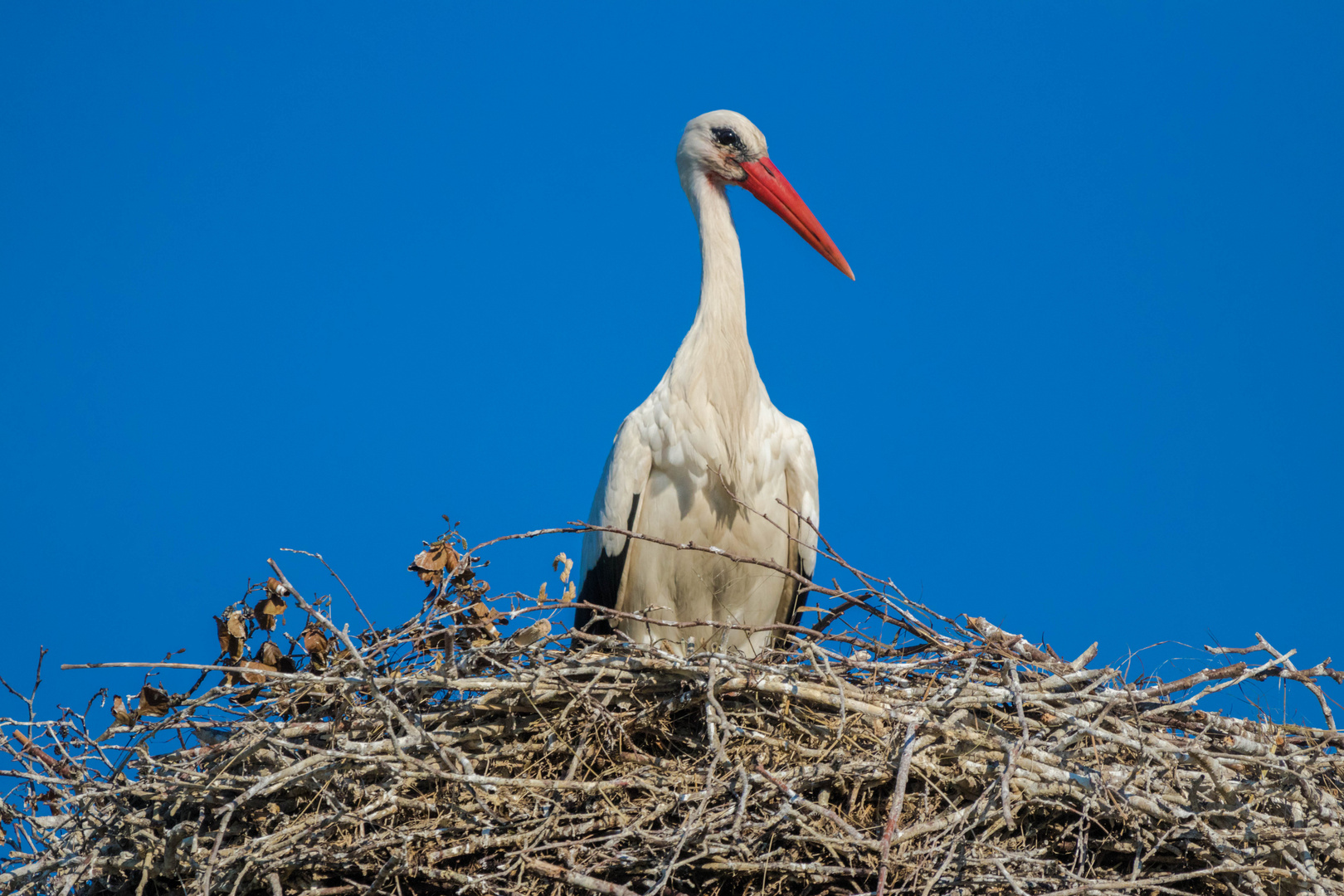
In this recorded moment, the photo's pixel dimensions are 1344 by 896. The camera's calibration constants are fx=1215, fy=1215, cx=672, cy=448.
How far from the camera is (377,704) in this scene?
115 inches

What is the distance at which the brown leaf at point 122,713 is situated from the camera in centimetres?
332

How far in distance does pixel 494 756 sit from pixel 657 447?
1384 mm

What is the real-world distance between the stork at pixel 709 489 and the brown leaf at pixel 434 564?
0.69 m

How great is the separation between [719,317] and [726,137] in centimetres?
81

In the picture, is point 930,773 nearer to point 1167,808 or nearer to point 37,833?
point 1167,808

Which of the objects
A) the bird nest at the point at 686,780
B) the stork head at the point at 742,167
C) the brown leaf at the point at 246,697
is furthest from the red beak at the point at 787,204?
the brown leaf at the point at 246,697

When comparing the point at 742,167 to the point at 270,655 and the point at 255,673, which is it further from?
the point at 255,673

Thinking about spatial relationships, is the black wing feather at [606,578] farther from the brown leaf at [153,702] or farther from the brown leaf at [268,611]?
the brown leaf at [153,702]

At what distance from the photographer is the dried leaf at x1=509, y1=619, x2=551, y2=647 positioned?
3.37 m

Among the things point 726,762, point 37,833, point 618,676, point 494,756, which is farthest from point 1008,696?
point 37,833

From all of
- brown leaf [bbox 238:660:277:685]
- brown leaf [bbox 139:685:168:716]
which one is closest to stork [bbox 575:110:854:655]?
brown leaf [bbox 238:660:277:685]

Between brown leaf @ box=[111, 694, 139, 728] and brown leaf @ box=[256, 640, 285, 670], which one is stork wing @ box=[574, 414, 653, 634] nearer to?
brown leaf @ box=[256, 640, 285, 670]

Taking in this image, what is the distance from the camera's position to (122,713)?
335cm

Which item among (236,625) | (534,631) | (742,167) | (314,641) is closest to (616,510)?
(534,631)
